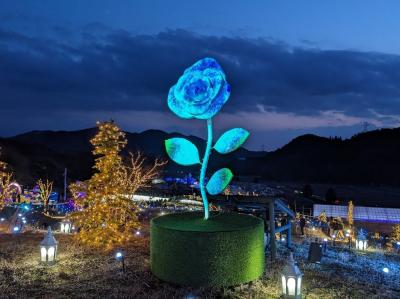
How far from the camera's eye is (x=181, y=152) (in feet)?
36.1

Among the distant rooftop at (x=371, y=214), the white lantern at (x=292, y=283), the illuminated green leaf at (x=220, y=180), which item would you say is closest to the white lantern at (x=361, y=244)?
the illuminated green leaf at (x=220, y=180)

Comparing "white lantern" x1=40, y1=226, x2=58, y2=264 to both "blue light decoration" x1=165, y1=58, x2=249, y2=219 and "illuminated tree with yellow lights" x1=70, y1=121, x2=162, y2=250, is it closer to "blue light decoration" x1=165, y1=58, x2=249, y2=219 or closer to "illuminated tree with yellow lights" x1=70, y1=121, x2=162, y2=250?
"illuminated tree with yellow lights" x1=70, y1=121, x2=162, y2=250

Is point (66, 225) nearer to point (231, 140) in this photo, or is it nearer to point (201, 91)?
point (231, 140)

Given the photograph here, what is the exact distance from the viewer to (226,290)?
30.5 ft

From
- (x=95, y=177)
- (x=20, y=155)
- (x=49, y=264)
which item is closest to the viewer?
(x=49, y=264)

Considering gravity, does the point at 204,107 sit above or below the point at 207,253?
above

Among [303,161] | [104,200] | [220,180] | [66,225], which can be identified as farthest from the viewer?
[303,161]

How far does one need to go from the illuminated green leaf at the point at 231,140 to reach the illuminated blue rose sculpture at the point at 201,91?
0.73 m

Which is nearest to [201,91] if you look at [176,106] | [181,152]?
[176,106]

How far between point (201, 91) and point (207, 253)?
4.19m

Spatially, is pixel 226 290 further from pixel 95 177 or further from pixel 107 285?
pixel 95 177

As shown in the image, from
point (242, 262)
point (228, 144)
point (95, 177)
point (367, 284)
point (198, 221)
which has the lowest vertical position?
point (367, 284)

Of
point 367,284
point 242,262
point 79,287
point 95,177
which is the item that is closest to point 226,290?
point 242,262

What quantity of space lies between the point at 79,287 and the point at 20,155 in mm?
78771
